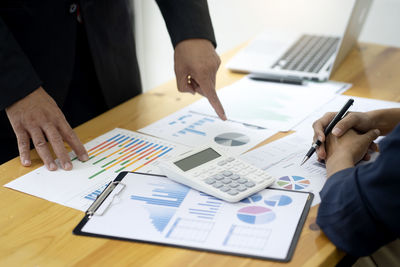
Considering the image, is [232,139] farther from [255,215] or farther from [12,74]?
[12,74]

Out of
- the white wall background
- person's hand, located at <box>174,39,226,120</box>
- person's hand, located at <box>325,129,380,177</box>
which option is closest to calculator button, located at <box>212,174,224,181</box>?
person's hand, located at <box>325,129,380,177</box>

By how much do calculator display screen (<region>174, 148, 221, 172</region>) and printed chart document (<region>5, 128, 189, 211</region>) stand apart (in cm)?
7

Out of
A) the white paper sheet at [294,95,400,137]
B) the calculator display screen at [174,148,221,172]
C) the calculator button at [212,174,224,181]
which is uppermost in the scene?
the calculator display screen at [174,148,221,172]

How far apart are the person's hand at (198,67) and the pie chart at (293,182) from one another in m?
0.31

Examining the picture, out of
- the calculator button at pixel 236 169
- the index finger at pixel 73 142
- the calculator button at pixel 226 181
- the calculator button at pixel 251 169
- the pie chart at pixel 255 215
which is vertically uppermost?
the index finger at pixel 73 142

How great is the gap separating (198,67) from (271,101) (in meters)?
0.28

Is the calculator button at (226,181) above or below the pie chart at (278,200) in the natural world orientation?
above

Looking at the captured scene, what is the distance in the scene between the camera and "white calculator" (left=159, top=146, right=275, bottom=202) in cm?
90

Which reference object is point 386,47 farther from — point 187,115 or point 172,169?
point 172,169

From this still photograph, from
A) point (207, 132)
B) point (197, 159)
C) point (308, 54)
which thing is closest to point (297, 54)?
point (308, 54)

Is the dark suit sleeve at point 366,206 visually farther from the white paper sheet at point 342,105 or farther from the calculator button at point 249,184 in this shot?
the white paper sheet at point 342,105

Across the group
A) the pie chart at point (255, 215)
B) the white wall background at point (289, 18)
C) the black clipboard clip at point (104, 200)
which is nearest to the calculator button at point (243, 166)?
the pie chart at point (255, 215)

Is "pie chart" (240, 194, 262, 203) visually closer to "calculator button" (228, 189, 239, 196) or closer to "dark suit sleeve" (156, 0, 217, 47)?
"calculator button" (228, 189, 239, 196)

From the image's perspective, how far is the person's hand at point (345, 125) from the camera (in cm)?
104
